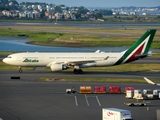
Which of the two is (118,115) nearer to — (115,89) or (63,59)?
(115,89)

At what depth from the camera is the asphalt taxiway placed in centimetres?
5044

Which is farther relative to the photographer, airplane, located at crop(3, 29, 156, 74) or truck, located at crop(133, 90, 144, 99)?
airplane, located at crop(3, 29, 156, 74)

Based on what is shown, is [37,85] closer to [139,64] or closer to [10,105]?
[10,105]

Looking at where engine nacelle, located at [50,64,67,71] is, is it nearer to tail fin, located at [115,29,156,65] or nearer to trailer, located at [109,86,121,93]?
tail fin, located at [115,29,156,65]

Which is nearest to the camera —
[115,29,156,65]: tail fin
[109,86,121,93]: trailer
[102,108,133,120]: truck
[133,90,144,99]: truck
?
[102,108,133,120]: truck

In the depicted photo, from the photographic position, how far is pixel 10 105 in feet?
182

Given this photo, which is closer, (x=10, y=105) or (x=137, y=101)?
(x=10, y=105)

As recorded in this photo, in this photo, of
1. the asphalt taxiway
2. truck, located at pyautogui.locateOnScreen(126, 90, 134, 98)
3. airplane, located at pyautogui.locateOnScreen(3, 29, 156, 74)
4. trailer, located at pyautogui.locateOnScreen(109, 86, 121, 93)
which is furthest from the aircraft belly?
truck, located at pyautogui.locateOnScreen(126, 90, 134, 98)

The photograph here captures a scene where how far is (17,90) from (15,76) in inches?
526

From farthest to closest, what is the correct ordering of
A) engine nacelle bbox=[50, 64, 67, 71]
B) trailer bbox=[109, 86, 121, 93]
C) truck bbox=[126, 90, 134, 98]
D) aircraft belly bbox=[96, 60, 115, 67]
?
1. aircraft belly bbox=[96, 60, 115, 67]
2. engine nacelle bbox=[50, 64, 67, 71]
3. trailer bbox=[109, 86, 121, 93]
4. truck bbox=[126, 90, 134, 98]

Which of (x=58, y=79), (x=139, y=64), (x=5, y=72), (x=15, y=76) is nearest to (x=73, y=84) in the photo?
(x=58, y=79)

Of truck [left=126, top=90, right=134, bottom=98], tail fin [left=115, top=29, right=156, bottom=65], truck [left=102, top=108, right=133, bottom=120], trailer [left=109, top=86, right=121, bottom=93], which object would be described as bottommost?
trailer [left=109, top=86, right=121, bottom=93]

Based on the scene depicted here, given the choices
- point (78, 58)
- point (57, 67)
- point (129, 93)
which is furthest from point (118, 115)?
point (78, 58)

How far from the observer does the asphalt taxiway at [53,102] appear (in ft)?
165
